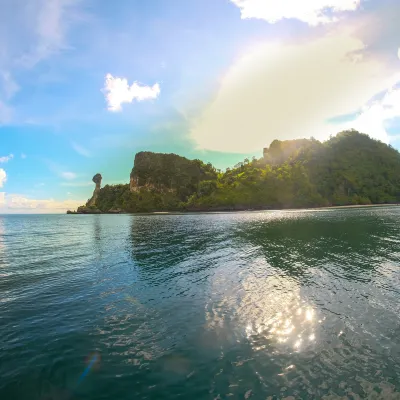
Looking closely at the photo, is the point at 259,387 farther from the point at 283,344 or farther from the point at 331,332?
the point at 331,332

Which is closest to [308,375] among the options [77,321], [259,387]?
[259,387]

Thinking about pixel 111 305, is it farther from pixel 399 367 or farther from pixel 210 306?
pixel 399 367

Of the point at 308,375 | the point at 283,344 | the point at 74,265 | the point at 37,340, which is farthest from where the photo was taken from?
the point at 74,265

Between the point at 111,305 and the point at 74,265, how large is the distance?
47.6ft

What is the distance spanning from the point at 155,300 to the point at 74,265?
52.1 feet

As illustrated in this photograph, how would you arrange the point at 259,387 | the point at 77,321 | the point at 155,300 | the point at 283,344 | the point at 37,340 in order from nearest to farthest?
1. the point at 259,387
2. the point at 283,344
3. the point at 37,340
4. the point at 77,321
5. the point at 155,300

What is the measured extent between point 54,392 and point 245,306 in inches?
416

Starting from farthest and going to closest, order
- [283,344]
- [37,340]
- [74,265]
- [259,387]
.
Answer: [74,265], [37,340], [283,344], [259,387]

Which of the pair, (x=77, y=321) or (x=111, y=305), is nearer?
(x=77, y=321)

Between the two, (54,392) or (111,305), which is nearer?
(54,392)

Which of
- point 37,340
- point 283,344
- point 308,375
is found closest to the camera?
point 308,375

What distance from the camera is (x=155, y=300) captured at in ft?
52.9

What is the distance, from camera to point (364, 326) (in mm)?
11844

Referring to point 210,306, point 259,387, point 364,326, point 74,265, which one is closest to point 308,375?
point 259,387
